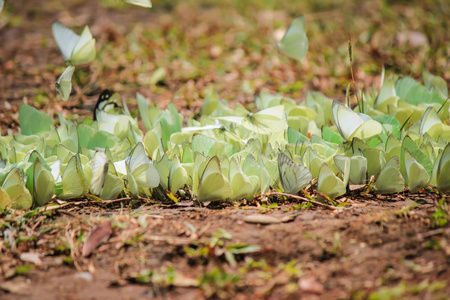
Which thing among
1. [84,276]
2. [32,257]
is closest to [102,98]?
[32,257]

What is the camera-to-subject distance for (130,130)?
2301mm

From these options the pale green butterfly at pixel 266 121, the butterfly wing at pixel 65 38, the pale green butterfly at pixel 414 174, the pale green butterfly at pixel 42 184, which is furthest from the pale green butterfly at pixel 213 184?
the butterfly wing at pixel 65 38

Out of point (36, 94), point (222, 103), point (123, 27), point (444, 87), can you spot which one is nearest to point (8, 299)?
point (222, 103)

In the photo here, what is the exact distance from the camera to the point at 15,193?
1.80m

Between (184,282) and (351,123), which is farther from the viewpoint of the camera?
(351,123)

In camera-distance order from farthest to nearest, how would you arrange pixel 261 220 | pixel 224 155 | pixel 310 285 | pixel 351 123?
pixel 351 123, pixel 224 155, pixel 261 220, pixel 310 285

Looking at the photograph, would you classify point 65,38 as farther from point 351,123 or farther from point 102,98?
point 351,123

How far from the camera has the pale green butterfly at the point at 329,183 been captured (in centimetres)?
180

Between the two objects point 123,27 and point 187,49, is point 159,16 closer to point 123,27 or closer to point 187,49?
point 123,27

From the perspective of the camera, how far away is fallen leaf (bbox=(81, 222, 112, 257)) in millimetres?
1540

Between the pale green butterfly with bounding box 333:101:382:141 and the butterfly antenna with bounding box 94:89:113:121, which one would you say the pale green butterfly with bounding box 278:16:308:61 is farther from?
the butterfly antenna with bounding box 94:89:113:121

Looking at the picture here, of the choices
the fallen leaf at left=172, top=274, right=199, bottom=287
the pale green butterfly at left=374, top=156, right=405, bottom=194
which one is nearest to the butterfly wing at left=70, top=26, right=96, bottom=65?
the fallen leaf at left=172, top=274, right=199, bottom=287

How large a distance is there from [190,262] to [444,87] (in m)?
1.85

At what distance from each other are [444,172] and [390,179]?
186 mm
